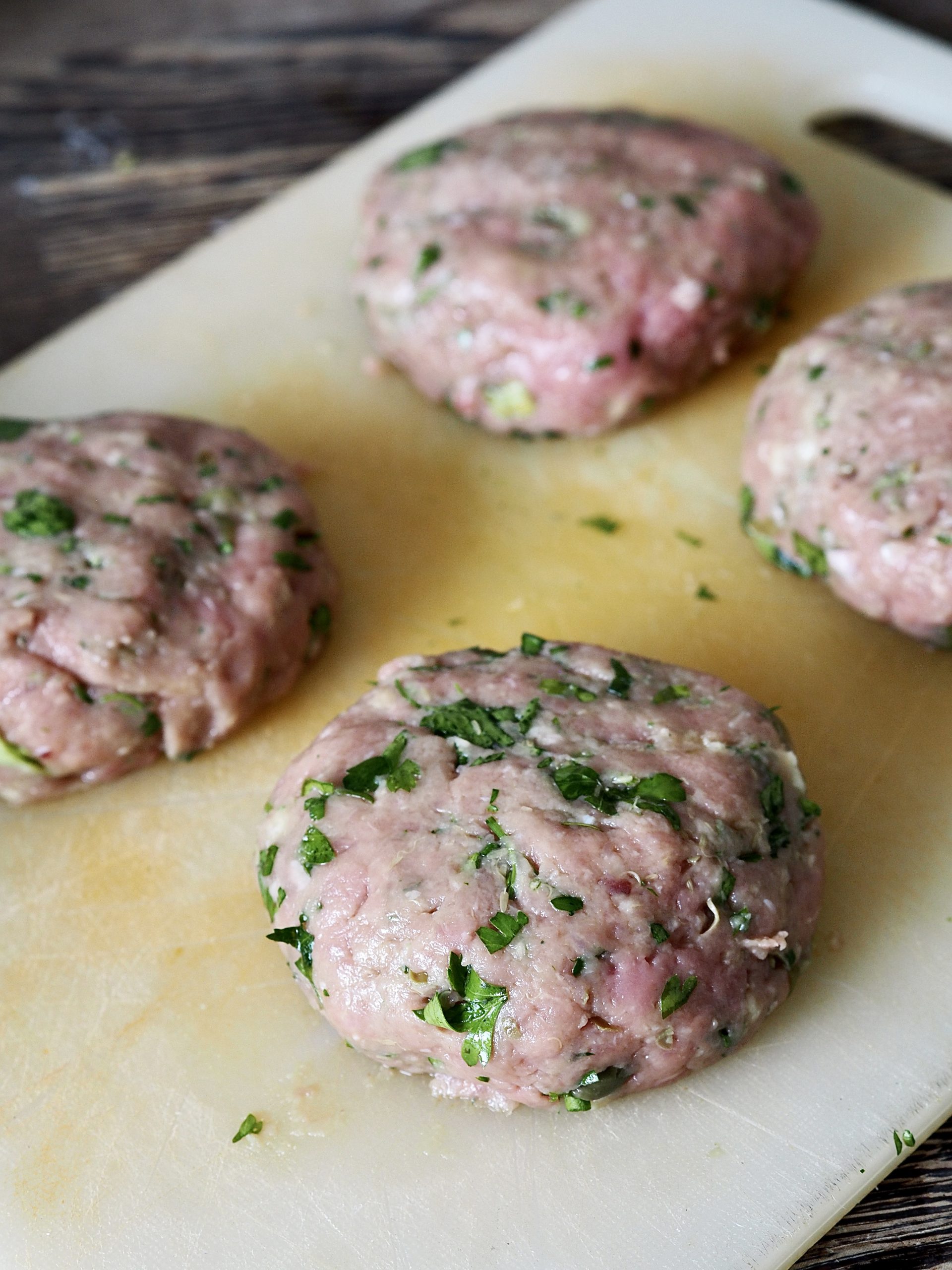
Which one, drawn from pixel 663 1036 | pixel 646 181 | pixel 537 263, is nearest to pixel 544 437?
pixel 537 263

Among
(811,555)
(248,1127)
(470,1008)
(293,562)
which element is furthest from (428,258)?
(248,1127)

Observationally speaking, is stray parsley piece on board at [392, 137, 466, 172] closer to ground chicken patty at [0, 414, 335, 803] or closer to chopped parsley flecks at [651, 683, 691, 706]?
ground chicken patty at [0, 414, 335, 803]

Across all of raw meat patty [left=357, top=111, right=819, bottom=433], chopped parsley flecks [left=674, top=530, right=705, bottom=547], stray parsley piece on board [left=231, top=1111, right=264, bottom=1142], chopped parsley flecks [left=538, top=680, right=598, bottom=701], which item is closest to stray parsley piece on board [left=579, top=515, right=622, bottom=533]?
chopped parsley flecks [left=674, top=530, right=705, bottom=547]

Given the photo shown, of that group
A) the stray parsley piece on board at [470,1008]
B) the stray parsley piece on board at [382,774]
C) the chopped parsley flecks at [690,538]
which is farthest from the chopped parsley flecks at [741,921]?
the chopped parsley flecks at [690,538]

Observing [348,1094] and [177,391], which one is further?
[177,391]

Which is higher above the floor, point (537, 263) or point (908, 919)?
point (537, 263)

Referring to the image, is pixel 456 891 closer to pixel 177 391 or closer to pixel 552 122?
pixel 177 391

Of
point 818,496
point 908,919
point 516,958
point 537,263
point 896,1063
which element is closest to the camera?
point 516,958
